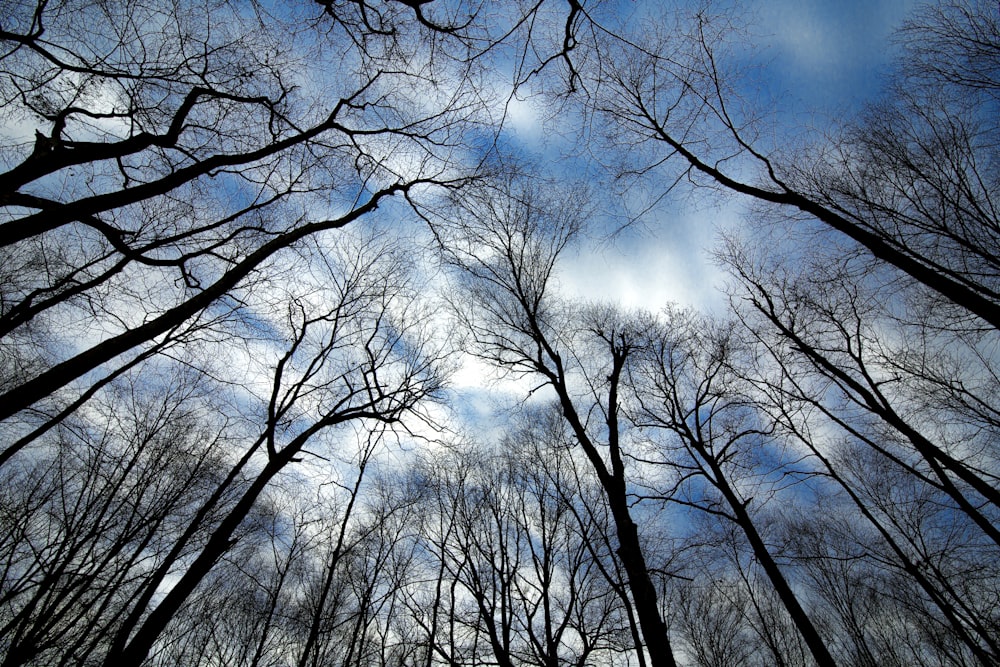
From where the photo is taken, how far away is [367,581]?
11.2m

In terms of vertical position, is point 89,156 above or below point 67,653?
above

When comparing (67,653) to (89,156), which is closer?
(89,156)

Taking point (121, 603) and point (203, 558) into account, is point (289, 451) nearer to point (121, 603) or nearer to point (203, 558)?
point (203, 558)

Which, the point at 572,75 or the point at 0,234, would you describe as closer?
the point at 0,234

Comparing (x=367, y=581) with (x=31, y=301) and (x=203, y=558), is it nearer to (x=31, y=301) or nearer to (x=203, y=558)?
(x=203, y=558)

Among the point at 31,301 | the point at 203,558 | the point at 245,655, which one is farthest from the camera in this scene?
the point at 245,655

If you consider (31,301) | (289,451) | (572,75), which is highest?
(31,301)

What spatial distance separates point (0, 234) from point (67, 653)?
10.7 meters

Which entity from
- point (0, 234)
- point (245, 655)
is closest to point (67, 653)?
point (245, 655)

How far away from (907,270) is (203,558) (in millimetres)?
9816

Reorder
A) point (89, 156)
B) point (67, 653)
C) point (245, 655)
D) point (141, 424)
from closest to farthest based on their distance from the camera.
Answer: point (89, 156) < point (67, 653) < point (141, 424) < point (245, 655)

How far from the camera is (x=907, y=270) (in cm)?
473

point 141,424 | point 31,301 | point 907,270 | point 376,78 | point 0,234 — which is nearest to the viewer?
point 0,234

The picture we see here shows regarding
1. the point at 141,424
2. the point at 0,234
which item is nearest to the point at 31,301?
the point at 141,424
